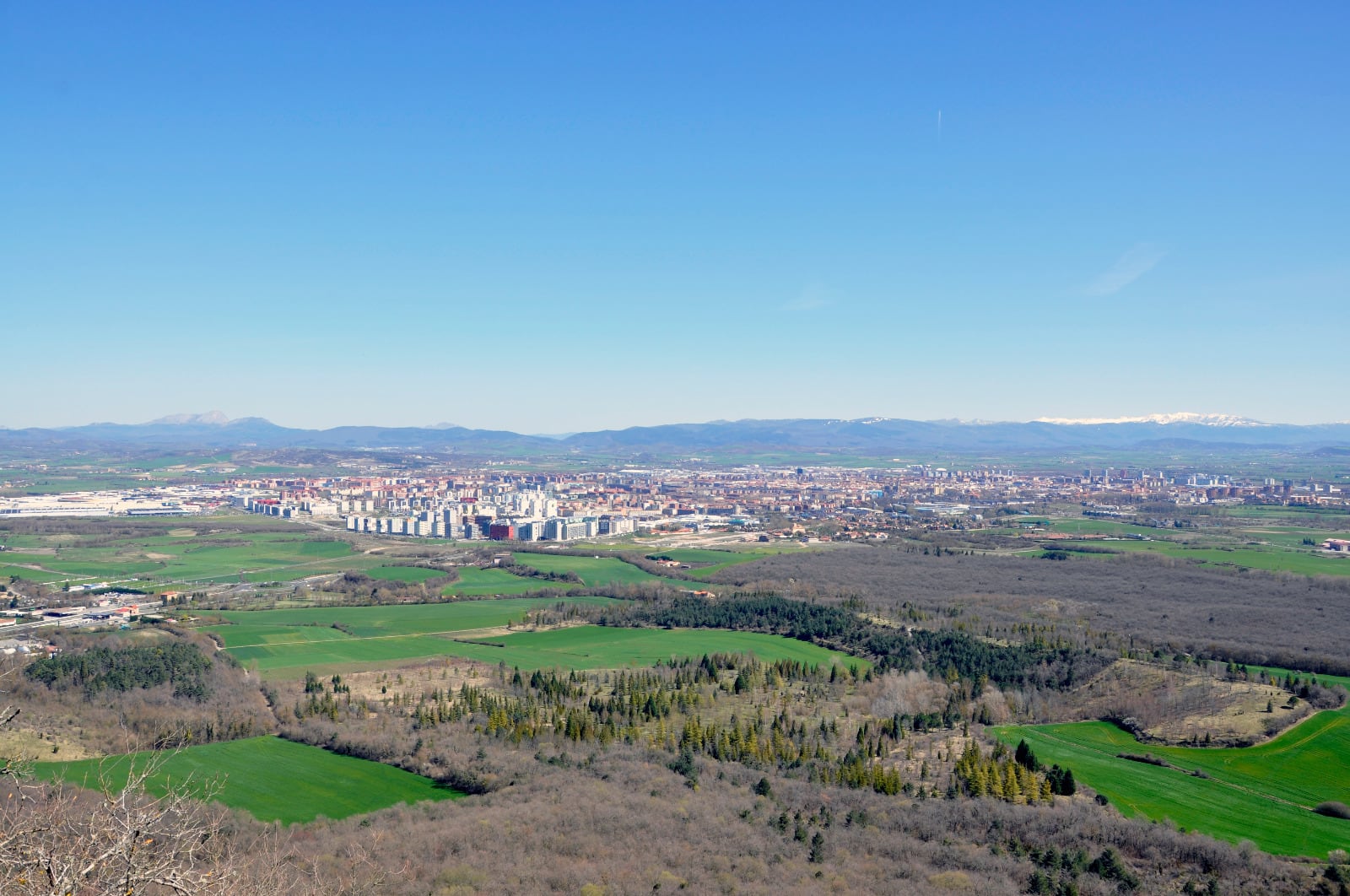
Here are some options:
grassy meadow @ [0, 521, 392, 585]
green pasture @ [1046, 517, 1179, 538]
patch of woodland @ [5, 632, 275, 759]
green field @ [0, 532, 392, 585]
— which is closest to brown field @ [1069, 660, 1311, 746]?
patch of woodland @ [5, 632, 275, 759]

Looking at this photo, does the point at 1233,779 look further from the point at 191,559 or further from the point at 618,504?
the point at 618,504

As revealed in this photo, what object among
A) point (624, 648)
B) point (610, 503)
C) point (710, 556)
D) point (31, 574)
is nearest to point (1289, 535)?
point (710, 556)

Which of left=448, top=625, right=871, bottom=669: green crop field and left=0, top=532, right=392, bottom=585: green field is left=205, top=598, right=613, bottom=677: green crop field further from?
left=0, top=532, right=392, bottom=585: green field

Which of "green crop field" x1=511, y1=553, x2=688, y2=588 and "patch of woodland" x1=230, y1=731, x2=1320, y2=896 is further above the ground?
"patch of woodland" x1=230, y1=731, x2=1320, y2=896

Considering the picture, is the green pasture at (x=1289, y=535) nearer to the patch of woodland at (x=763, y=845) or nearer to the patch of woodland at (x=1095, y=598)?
the patch of woodland at (x=1095, y=598)

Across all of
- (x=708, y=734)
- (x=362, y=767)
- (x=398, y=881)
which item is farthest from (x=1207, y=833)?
(x=362, y=767)

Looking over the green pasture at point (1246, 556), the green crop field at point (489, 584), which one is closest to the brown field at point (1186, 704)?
the green pasture at point (1246, 556)
